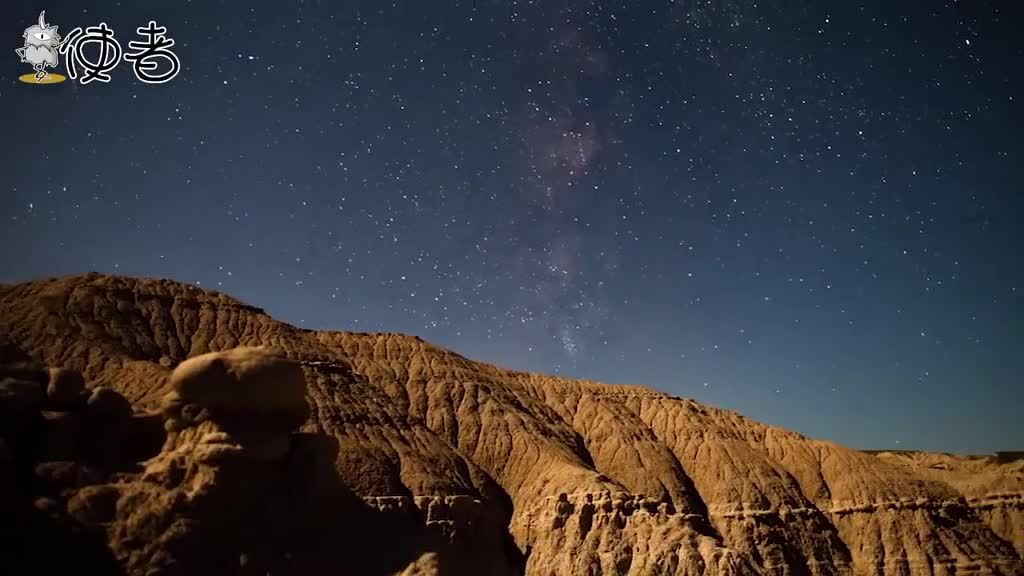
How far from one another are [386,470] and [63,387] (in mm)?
34949

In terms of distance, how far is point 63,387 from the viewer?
952 inches

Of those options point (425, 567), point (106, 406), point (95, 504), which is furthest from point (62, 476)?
point (425, 567)

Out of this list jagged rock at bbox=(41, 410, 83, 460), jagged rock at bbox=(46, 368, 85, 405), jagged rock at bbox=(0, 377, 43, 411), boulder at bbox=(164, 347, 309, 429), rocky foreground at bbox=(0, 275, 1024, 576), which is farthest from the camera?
boulder at bbox=(164, 347, 309, 429)

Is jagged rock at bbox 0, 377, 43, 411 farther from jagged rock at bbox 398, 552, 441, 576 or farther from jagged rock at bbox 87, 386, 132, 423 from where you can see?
jagged rock at bbox 398, 552, 441, 576

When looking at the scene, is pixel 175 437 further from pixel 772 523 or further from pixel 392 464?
pixel 772 523

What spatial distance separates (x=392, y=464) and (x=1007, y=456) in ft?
313

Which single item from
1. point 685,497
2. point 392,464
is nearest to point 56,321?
point 392,464

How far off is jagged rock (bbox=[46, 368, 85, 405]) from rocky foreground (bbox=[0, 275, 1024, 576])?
62 millimetres

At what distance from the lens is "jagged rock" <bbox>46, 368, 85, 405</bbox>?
2402cm

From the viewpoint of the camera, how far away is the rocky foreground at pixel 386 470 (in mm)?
23203

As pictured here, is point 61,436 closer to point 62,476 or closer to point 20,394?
point 62,476

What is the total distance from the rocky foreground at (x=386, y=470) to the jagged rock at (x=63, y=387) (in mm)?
62

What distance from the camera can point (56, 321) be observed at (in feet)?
172

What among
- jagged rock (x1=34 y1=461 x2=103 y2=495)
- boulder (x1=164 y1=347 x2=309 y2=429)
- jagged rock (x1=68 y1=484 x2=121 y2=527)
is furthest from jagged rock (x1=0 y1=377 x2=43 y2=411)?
boulder (x1=164 y1=347 x2=309 y2=429)
